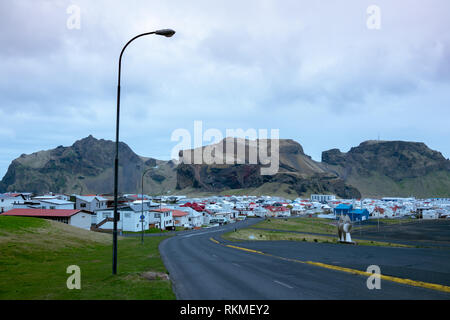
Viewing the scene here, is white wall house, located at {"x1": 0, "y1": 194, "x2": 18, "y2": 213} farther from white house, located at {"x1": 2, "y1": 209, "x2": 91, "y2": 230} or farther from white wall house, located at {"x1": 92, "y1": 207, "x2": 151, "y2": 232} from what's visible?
white wall house, located at {"x1": 92, "y1": 207, "x2": 151, "y2": 232}

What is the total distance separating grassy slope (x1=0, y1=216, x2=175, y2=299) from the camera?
15.0 m

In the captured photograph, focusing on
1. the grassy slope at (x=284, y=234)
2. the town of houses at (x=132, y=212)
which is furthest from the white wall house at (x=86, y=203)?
the grassy slope at (x=284, y=234)

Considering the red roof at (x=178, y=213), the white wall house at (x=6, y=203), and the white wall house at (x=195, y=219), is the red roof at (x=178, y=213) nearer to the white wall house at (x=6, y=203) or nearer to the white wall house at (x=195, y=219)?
the white wall house at (x=195, y=219)

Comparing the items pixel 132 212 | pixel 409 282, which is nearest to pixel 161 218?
pixel 132 212

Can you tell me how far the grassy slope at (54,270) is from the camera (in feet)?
49.3

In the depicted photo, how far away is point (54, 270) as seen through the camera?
23.0m

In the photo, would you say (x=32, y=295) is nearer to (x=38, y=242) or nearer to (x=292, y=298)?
(x=292, y=298)

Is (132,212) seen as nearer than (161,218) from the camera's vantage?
Yes

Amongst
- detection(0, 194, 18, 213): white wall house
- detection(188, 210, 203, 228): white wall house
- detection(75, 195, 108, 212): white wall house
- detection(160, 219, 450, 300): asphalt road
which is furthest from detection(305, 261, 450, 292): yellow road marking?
detection(0, 194, 18, 213): white wall house

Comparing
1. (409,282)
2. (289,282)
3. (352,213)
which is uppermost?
(289,282)

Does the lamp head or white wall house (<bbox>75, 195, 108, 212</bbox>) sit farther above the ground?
the lamp head

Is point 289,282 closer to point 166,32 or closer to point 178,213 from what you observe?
point 166,32

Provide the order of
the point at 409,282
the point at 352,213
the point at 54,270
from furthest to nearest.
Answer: the point at 352,213, the point at 54,270, the point at 409,282
